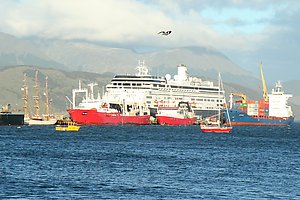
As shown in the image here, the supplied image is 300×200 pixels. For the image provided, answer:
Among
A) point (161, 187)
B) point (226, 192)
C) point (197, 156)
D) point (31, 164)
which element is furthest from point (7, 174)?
point (197, 156)

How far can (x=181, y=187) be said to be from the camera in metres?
64.2

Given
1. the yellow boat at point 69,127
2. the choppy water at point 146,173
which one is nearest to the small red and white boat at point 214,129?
the yellow boat at point 69,127

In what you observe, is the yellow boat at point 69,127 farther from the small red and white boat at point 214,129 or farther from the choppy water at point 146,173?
the choppy water at point 146,173

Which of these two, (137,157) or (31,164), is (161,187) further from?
(137,157)

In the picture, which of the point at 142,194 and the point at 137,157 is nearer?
the point at 142,194

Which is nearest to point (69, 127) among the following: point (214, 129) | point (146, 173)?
point (214, 129)

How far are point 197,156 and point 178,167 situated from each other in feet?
60.0

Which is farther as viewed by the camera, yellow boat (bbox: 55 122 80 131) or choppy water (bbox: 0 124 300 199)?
yellow boat (bbox: 55 122 80 131)

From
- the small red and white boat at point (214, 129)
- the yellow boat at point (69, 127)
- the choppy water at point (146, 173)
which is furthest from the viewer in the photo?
the yellow boat at point (69, 127)

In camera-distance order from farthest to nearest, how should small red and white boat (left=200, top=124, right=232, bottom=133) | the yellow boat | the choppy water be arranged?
the yellow boat, small red and white boat (left=200, top=124, right=232, bottom=133), the choppy water

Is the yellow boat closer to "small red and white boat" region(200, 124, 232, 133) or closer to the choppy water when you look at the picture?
"small red and white boat" region(200, 124, 232, 133)

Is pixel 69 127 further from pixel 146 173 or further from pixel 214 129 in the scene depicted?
pixel 146 173

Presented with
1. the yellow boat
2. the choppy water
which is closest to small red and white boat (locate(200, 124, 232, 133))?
the yellow boat

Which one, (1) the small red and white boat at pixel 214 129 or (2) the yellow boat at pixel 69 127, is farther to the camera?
(2) the yellow boat at pixel 69 127
